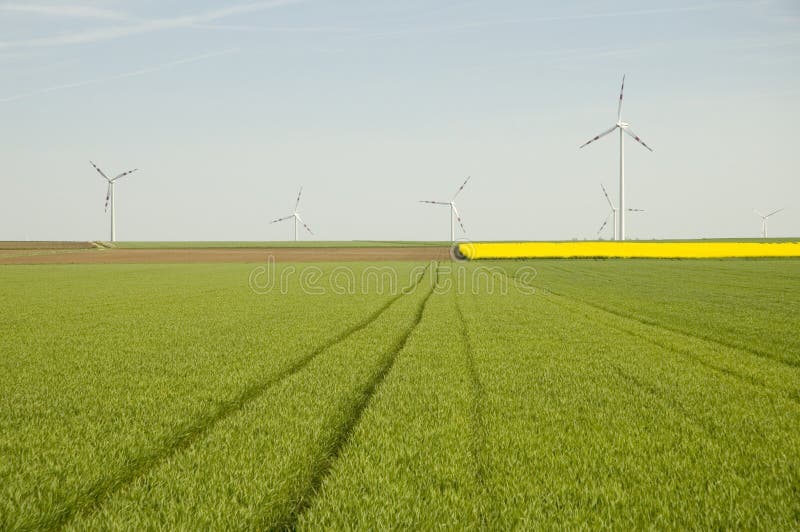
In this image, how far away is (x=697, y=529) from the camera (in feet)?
14.4

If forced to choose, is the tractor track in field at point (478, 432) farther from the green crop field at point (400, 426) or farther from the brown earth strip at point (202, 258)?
the brown earth strip at point (202, 258)

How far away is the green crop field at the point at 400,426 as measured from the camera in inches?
185

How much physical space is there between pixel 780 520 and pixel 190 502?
5.01 m

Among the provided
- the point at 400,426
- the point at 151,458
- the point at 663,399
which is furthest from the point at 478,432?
the point at 151,458

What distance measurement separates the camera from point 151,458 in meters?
5.79

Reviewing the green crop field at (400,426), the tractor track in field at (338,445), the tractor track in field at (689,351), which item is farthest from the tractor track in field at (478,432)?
the tractor track in field at (689,351)

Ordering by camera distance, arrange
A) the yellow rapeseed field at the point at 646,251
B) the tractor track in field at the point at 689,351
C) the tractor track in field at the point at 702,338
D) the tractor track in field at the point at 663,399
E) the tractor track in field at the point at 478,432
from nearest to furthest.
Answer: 1. the tractor track in field at the point at 478,432
2. the tractor track in field at the point at 663,399
3. the tractor track in field at the point at 689,351
4. the tractor track in field at the point at 702,338
5. the yellow rapeseed field at the point at 646,251

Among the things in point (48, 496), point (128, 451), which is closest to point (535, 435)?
point (128, 451)

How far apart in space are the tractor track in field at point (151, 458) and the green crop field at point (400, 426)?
0.07 feet

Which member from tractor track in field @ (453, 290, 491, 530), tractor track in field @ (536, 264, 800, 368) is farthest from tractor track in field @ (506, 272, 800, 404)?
tractor track in field @ (453, 290, 491, 530)

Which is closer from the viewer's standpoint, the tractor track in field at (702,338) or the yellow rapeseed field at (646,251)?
the tractor track in field at (702,338)

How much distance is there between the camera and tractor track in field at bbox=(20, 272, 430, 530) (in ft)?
15.0

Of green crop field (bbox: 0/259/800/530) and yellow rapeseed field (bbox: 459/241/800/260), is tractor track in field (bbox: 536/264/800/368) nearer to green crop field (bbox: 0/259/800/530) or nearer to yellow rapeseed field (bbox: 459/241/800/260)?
green crop field (bbox: 0/259/800/530)

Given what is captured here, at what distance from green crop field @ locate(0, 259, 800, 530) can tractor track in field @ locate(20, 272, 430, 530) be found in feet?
0.07
